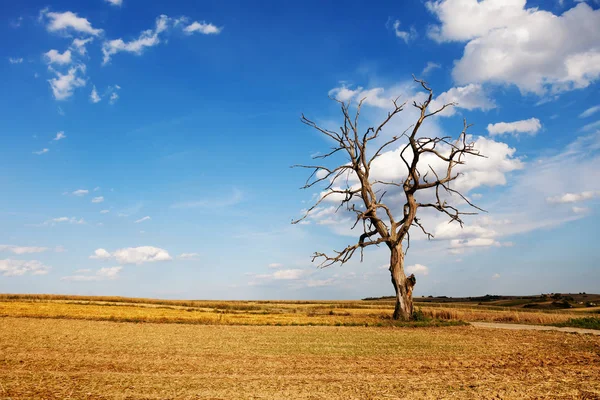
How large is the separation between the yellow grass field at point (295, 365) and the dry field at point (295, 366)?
29 millimetres

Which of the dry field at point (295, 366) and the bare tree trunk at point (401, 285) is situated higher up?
the bare tree trunk at point (401, 285)

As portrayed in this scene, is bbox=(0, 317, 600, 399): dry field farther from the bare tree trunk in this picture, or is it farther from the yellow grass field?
the bare tree trunk

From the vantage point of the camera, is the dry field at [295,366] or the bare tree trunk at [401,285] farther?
the bare tree trunk at [401,285]

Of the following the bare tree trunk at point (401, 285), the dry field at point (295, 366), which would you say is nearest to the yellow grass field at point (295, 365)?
the dry field at point (295, 366)

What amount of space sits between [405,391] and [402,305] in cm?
2082

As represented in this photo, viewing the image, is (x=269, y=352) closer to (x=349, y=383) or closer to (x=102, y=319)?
(x=349, y=383)

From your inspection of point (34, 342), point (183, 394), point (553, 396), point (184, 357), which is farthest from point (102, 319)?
point (553, 396)

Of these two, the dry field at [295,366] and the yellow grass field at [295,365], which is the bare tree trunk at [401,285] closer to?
the yellow grass field at [295,365]

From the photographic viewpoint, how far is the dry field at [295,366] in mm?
9500

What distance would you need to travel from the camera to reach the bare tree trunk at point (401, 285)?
29.7 meters

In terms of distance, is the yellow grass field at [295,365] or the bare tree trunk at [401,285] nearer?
the yellow grass field at [295,365]

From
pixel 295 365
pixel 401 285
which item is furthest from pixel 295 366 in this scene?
pixel 401 285

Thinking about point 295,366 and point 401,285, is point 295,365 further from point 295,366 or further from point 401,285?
point 401,285

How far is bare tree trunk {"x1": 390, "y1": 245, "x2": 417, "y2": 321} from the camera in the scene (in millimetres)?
29703
